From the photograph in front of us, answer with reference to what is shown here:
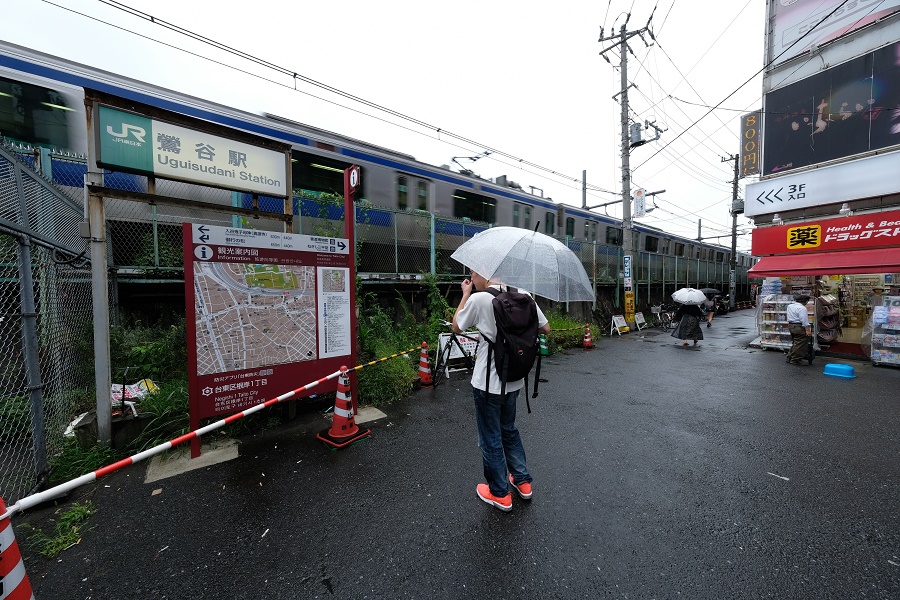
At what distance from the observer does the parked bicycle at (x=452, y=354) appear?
611 centimetres

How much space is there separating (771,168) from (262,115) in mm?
14047

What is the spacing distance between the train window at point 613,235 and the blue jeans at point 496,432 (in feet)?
52.6

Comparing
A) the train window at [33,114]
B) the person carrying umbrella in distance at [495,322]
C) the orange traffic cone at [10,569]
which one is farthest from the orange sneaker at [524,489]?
the train window at [33,114]

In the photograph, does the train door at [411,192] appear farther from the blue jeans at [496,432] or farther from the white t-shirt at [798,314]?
the white t-shirt at [798,314]

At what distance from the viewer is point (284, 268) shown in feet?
12.5

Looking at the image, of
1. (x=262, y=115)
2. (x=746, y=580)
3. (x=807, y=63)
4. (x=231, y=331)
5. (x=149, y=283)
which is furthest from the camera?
(x=807, y=63)

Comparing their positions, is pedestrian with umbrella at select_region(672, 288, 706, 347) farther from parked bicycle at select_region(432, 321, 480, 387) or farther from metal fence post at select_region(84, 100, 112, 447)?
metal fence post at select_region(84, 100, 112, 447)

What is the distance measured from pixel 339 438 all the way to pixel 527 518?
2103 mm

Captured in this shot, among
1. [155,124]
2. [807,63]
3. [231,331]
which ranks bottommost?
[231,331]

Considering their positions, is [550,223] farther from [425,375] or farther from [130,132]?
[130,132]

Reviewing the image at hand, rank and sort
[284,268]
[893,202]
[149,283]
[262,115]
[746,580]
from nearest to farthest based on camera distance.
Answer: [746,580] < [284,268] < [149,283] < [262,115] < [893,202]

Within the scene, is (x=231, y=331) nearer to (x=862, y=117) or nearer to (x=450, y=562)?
(x=450, y=562)

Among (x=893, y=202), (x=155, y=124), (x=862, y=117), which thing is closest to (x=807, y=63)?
(x=862, y=117)

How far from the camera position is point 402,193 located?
29.3ft
